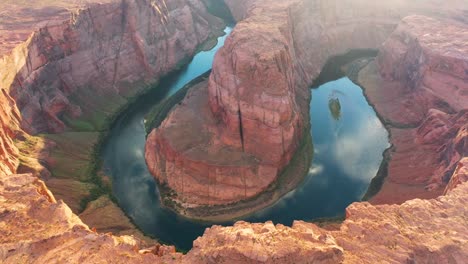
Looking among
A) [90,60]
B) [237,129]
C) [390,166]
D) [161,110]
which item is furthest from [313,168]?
[90,60]

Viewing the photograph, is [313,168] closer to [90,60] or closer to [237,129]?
[237,129]

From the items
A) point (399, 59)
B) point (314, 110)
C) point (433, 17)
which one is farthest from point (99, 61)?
point (433, 17)

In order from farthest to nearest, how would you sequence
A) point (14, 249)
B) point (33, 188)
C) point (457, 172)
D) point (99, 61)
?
point (99, 61)
point (457, 172)
point (33, 188)
point (14, 249)

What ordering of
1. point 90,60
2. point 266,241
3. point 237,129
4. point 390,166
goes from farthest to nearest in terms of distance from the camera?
point 90,60, point 390,166, point 237,129, point 266,241

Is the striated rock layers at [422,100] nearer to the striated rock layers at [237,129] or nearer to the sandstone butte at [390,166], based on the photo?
the sandstone butte at [390,166]

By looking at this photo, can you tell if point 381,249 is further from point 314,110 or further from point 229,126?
point 314,110

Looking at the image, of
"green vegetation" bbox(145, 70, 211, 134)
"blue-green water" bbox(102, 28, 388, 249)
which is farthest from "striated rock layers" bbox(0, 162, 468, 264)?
"green vegetation" bbox(145, 70, 211, 134)

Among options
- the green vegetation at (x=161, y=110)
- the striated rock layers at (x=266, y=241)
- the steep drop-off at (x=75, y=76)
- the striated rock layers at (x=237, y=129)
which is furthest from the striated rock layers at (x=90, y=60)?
the striated rock layers at (x=266, y=241)
